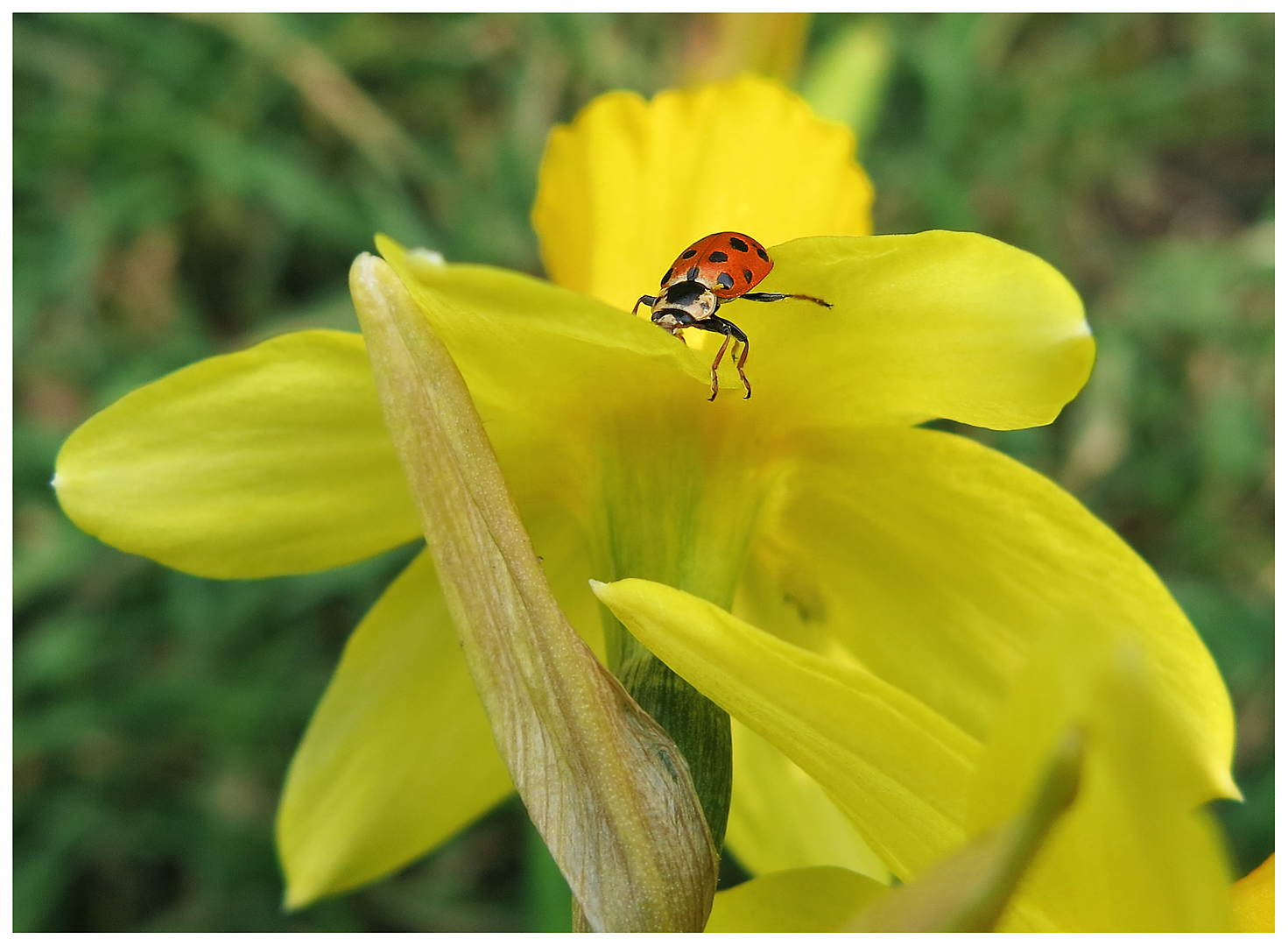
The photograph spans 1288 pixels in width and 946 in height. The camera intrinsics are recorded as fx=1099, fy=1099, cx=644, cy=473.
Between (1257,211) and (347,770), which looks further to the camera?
(1257,211)

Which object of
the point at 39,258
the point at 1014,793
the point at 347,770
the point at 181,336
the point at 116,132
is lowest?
the point at 347,770

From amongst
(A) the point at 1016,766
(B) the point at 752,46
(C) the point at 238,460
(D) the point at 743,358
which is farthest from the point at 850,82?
(A) the point at 1016,766

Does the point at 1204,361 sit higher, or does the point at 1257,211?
the point at 1257,211

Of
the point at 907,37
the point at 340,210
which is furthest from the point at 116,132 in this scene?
the point at 907,37

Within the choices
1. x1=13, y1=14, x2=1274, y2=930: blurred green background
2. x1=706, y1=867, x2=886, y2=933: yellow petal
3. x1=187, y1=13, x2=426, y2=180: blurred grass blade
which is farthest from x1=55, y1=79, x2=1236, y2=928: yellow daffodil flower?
x1=187, y1=13, x2=426, y2=180: blurred grass blade

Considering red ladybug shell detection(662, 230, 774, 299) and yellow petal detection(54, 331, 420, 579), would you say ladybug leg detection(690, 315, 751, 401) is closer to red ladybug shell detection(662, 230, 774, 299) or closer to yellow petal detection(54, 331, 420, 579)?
red ladybug shell detection(662, 230, 774, 299)

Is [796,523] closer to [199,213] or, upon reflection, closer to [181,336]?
[181,336]

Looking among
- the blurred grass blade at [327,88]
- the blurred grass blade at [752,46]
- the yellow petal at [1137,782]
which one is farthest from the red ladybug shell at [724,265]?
the blurred grass blade at [327,88]

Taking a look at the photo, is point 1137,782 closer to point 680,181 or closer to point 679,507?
point 679,507
